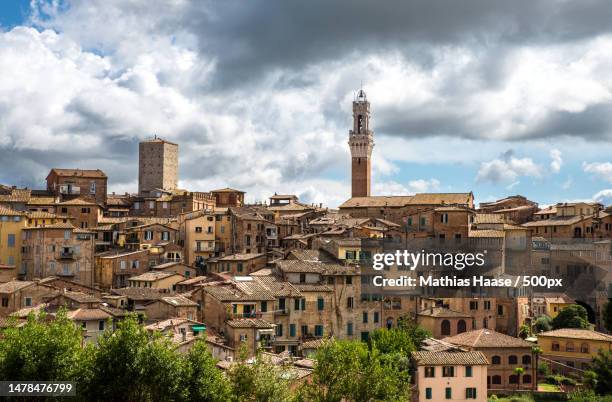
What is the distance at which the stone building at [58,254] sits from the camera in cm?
6231

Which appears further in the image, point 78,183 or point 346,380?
point 78,183

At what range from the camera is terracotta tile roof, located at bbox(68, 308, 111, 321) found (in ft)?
154

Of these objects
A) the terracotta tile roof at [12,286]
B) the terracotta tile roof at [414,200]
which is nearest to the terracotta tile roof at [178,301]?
the terracotta tile roof at [12,286]

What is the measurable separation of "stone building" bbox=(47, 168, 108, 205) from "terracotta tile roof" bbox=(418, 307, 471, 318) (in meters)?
36.8

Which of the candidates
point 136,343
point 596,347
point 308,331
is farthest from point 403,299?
point 136,343

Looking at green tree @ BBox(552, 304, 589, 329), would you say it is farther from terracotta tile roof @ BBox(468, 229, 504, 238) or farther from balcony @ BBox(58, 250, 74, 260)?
balcony @ BBox(58, 250, 74, 260)

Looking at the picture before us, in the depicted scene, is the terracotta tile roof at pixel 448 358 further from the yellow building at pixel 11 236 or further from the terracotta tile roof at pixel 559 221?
the terracotta tile roof at pixel 559 221

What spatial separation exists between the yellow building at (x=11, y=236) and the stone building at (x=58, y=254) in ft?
1.67

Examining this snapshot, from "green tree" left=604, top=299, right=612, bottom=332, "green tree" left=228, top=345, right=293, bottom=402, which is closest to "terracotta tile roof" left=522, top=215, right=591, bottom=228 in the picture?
"green tree" left=604, top=299, right=612, bottom=332

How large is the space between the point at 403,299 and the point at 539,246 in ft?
65.0

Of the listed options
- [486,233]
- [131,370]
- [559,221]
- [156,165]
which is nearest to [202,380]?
[131,370]

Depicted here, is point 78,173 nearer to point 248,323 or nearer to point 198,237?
point 198,237

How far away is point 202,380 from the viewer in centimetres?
3164

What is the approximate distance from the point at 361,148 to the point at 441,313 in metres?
62.0
